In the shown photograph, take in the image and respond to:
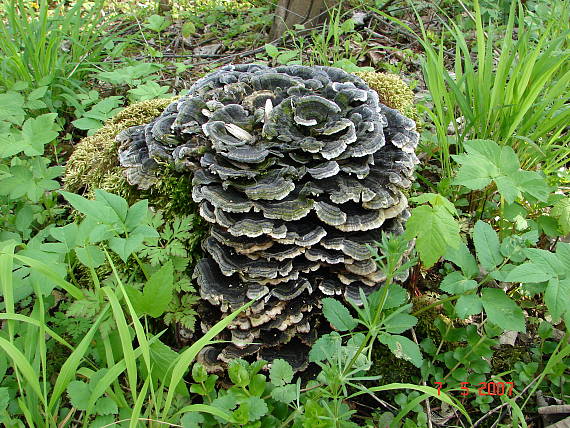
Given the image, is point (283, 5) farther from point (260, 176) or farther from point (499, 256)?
point (499, 256)

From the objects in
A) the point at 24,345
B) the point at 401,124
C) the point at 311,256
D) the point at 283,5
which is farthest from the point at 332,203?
the point at 283,5

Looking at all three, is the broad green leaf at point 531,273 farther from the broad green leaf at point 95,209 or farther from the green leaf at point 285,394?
the broad green leaf at point 95,209

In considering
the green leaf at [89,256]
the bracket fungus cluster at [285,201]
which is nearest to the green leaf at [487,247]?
the bracket fungus cluster at [285,201]

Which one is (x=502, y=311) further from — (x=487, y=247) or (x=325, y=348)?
(x=325, y=348)

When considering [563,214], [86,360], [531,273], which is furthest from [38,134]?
[563,214]
